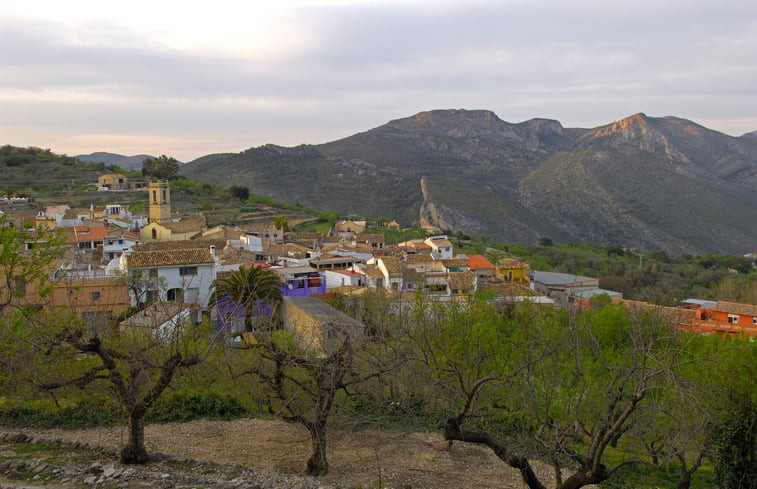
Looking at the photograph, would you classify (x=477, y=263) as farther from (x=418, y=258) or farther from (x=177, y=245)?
(x=177, y=245)

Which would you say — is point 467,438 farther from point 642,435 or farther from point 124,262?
point 124,262

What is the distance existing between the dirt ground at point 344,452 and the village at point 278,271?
6.93 metres

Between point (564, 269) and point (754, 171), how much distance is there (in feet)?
274

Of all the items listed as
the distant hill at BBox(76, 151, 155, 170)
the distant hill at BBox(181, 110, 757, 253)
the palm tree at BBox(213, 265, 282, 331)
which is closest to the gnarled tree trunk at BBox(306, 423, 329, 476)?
the palm tree at BBox(213, 265, 282, 331)

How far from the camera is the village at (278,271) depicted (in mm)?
20531

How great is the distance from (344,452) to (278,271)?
19750 millimetres

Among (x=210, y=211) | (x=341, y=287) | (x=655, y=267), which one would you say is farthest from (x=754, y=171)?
(x=341, y=287)

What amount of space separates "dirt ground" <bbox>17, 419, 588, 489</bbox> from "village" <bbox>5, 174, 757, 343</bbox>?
693 cm

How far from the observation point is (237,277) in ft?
73.2

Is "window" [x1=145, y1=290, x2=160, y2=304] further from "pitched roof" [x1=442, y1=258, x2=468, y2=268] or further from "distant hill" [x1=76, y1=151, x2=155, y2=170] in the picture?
"distant hill" [x1=76, y1=151, x2=155, y2=170]

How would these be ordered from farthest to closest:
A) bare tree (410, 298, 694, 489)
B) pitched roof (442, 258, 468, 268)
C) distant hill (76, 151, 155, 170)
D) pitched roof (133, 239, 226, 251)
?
distant hill (76, 151, 155, 170), pitched roof (442, 258, 468, 268), pitched roof (133, 239, 226, 251), bare tree (410, 298, 694, 489)

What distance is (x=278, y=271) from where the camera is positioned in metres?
29.1

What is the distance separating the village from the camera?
20.5m

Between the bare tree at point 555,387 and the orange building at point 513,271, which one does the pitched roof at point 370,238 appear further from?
the bare tree at point 555,387
